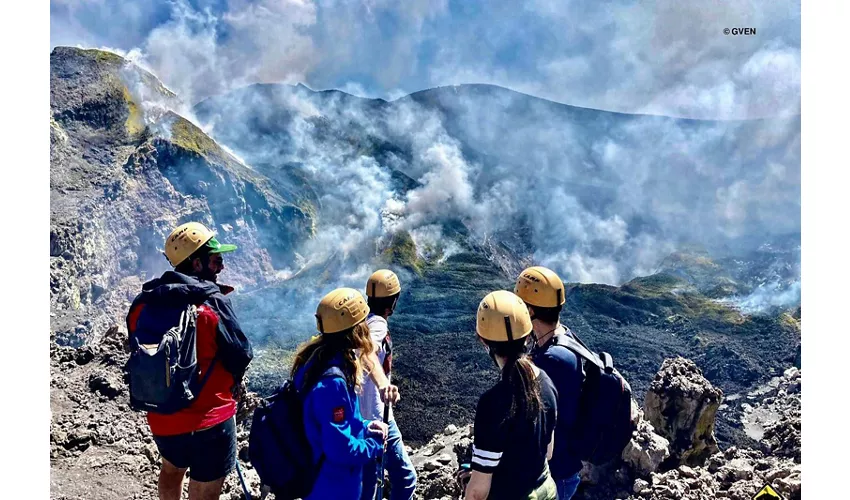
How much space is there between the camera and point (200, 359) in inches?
120

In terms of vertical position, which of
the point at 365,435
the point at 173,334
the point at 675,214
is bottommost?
the point at 365,435

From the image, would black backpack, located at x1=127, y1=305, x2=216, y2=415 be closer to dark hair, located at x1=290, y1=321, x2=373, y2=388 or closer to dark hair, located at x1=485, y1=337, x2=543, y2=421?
dark hair, located at x1=290, y1=321, x2=373, y2=388

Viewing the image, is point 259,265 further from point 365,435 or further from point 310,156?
point 365,435

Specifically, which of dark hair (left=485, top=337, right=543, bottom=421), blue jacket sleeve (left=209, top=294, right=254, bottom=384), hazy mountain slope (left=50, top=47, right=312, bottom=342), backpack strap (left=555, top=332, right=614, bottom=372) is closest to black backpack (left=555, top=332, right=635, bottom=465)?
backpack strap (left=555, top=332, right=614, bottom=372)

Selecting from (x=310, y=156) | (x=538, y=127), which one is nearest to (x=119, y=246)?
(x=310, y=156)

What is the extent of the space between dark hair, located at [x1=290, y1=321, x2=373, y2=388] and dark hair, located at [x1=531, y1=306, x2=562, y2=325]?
811 mm

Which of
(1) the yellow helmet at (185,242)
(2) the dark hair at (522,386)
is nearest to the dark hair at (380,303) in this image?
(1) the yellow helmet at (185,242)

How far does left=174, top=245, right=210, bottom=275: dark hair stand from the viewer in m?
3.23

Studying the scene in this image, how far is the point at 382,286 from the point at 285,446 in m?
1.24

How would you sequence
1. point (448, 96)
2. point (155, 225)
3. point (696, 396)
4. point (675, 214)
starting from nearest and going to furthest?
1. point (696, 396)
2. point (155, 225)
3. point (675, 214)
4. point (448, 96)

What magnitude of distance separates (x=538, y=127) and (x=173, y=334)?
59.7 feet

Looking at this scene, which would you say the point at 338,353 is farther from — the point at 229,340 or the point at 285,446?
the point at 229,340

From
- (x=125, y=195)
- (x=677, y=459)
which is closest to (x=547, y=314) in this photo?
(x=677, y=459)

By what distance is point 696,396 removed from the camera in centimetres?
568
